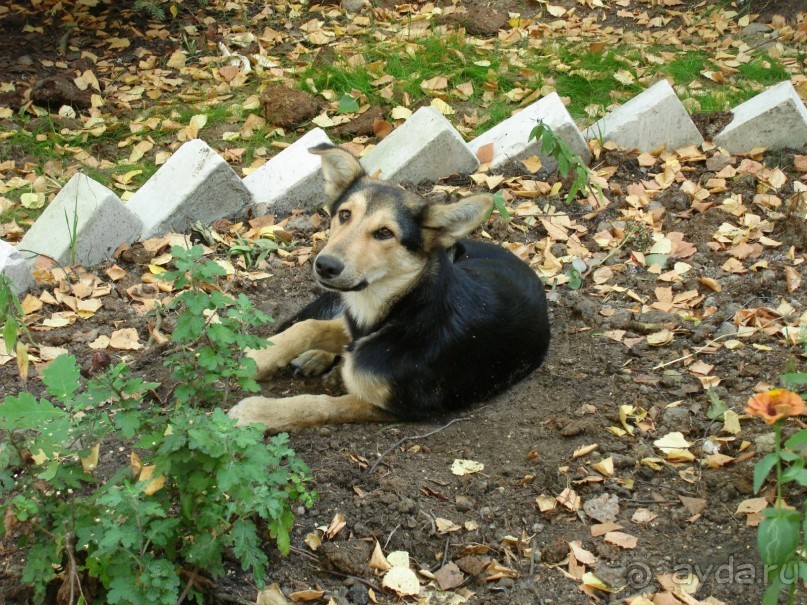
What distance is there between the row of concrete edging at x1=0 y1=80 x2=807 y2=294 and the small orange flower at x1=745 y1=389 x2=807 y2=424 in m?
4.58

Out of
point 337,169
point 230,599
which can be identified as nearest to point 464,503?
point 230,599

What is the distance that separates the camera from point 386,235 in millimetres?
4684

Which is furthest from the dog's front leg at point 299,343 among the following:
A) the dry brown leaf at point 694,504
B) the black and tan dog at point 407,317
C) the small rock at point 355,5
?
the small rock at point 355,5

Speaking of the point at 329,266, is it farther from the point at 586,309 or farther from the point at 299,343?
the point at 586,309

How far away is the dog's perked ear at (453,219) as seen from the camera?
4.52m

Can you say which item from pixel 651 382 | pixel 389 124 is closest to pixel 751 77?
pixel 389 124

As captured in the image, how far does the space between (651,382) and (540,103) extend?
3.11m

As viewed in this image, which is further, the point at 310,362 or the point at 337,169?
the point at 310,362

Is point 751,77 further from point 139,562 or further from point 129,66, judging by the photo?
point 139,562

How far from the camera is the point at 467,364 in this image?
4828mm

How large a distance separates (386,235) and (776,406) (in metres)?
2.55

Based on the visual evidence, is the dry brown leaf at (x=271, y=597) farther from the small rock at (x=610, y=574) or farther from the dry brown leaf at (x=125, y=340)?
the dry brown leaf at (x=125, y=340)

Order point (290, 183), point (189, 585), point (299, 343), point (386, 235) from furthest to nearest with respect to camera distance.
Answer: point (290, 183) < point (299, 343) < point (386, 235) < point (189, 585)

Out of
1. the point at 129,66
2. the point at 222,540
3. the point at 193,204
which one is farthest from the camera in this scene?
the point at 129,66
